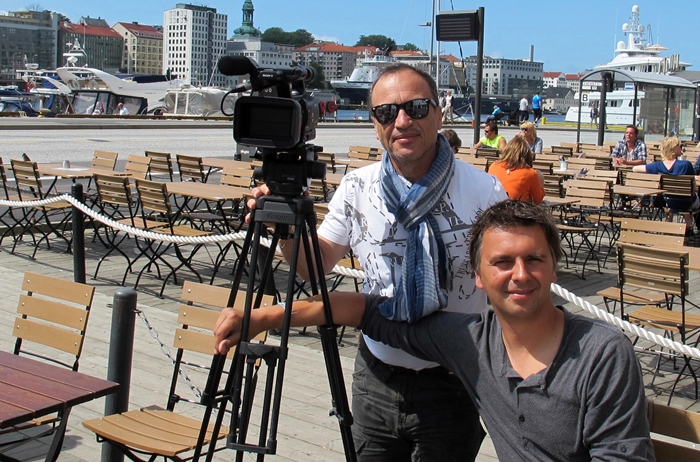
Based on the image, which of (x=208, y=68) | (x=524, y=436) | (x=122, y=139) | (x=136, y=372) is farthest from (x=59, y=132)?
(x=208, y=68)

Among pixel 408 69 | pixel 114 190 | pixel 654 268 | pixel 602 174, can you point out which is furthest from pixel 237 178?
pixel 408 69

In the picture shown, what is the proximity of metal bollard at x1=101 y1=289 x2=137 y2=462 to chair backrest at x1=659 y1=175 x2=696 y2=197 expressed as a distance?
29.0 ft

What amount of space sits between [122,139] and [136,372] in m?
20.0

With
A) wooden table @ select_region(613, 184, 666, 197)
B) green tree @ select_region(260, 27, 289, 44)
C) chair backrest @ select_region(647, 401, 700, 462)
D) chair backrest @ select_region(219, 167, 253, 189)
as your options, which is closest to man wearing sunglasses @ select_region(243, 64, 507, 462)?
chair backrest @ select_region(647, 401, 700, 462)

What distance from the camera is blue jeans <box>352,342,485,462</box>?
2535mm

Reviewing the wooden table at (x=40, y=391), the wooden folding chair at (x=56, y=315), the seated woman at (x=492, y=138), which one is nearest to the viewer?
the wooden table at (x=40, y=391)

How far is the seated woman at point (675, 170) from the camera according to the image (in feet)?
37.2

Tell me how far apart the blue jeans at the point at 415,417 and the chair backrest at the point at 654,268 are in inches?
146

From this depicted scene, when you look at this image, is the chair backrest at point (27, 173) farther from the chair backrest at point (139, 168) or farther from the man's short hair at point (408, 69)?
the man's short hair at point (408, 69)

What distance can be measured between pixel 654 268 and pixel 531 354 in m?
4.11

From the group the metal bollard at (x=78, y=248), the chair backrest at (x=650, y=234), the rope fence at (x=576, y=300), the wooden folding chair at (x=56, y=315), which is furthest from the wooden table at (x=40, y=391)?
the chair backrest at (x=650, y=234)

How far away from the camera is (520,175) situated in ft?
25.3

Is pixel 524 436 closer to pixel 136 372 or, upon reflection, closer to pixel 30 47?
pixel 136 372

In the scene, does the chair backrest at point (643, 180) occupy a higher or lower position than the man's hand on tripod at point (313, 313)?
higher
